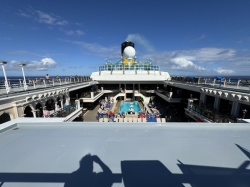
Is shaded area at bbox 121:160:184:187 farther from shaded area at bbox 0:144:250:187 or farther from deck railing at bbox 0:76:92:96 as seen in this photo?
deck railing at bbox 0:76:92:96

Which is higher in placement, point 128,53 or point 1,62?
point 128,53

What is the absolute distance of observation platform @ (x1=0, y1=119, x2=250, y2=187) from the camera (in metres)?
1.76

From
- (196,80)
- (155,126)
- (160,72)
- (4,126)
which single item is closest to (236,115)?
(196,80)

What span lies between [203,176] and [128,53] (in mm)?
32702

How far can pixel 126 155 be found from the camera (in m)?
2.29

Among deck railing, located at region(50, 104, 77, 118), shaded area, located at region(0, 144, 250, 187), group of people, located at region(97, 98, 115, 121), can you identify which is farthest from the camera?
group of people, located at region(97, 98, 115, 121)

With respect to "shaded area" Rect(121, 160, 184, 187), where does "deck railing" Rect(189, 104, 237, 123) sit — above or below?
below

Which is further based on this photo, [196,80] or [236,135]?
[196,80]

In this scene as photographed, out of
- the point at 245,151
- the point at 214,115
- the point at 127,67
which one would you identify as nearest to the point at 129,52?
the point at 127,67

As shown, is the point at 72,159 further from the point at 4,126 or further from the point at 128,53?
the point at 128,53

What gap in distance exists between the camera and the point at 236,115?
10953 millimetres

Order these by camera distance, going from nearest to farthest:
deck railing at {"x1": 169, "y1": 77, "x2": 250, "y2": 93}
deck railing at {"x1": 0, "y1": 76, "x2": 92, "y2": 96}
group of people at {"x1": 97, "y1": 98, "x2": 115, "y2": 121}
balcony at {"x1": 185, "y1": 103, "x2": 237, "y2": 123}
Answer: deck railing at {"x1": 0, "y1": 76, "x2": 92, "y2": 96}
balcony at {"x1": 185, "y1": 103, "x2": 237, "y2": 123}
deck railing at {"x1": 169, "y1": 77, "x2": 250, "y2": 93}
group of people at {"x1": 97, "y1": 98, "x2": 115, "y2": 121}

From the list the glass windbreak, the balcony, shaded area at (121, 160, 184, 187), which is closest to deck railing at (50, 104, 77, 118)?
shaded area at (121, 160, 184, 187)

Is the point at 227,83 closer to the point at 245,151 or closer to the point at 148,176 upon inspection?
the point at 245,151
